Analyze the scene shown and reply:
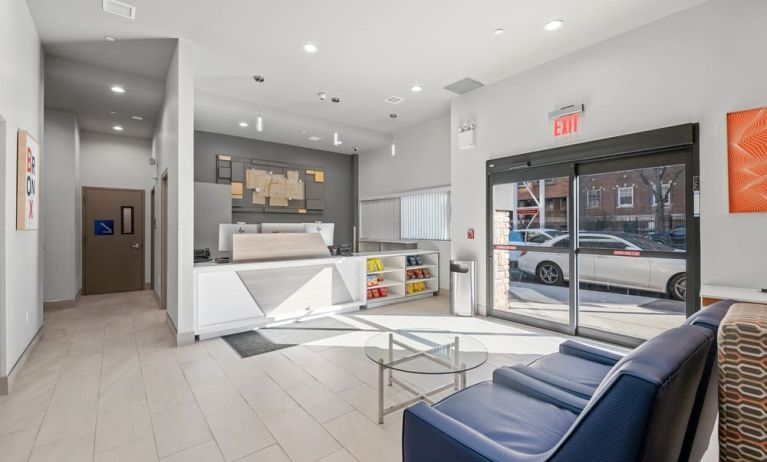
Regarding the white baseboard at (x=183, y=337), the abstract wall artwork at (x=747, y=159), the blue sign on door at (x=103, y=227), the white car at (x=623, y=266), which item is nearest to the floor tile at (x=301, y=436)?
the white baseboard at (x=183, y=337)

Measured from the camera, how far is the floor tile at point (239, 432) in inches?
84.7

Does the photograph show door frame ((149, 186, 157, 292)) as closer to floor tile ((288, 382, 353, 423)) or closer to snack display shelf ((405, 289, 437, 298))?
snack display shelf ((405, 289, 437, 298))

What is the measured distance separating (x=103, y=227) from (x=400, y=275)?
6.02 meters

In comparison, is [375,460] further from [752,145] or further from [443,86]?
[443,86]

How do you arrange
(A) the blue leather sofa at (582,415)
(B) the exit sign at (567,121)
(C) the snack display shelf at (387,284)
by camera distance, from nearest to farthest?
1. (A) the blue leather sofa at (582,415)
2. (B) the exit sign at (567,121)
3. (C) the snack display shelf at (387,284)

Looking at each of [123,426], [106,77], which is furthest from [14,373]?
[106,77]

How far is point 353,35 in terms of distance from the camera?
388cm

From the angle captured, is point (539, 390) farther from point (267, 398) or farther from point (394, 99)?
point (394, 99)

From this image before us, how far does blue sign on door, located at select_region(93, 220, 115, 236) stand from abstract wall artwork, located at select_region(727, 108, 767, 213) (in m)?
9.47

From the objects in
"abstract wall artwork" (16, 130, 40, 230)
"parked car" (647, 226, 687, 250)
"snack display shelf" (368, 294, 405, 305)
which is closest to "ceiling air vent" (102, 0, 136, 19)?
"abstract wall artwork" (16, 130, 40, 230)

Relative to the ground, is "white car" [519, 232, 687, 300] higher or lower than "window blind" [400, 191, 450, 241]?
lower

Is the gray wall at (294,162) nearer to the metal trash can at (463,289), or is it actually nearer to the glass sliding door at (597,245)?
the metal trash can at (463,289)

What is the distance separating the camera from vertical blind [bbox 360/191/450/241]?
6947 millimetres

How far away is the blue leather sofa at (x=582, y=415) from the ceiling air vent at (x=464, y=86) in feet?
14.1
